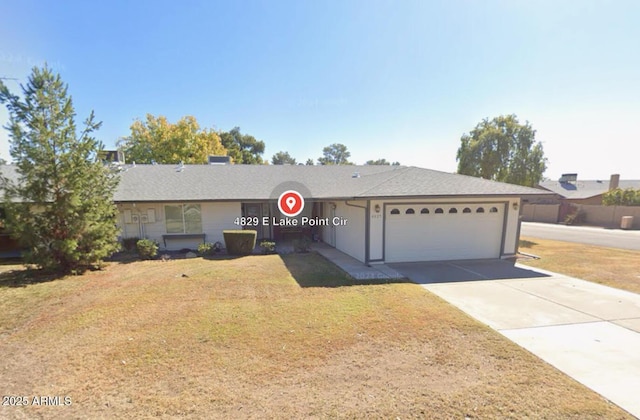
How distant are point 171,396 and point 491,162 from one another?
24.7 metres

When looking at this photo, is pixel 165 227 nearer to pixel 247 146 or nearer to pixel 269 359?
pixel 269 359

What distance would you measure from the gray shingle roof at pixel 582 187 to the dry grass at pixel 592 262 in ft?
68.8

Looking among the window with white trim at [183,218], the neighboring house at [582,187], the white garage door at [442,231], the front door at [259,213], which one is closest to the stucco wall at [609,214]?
the neighboring house at [582,187]

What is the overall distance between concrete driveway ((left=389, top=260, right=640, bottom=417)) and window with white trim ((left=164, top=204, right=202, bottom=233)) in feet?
28.8

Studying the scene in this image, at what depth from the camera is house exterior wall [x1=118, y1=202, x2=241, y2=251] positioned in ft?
39.6

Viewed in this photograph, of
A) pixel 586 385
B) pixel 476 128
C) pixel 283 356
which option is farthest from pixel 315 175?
pixel 476 128

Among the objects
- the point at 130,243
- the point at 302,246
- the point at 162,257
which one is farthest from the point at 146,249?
the point at 302,246

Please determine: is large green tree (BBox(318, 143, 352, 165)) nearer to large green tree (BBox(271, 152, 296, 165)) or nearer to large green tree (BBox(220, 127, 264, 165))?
large green tree (BBox(271, 152, 296, 165))

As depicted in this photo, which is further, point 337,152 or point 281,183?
point 337,152

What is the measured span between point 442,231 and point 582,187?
111 ft

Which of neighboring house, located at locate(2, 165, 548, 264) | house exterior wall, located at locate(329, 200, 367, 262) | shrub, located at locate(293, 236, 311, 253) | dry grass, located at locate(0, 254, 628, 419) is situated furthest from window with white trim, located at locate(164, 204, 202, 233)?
house exterior wall, located at locate(329, 200, 367, 262)

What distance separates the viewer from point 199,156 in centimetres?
2983

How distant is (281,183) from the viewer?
14336mm

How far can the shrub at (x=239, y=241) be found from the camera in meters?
11.6
